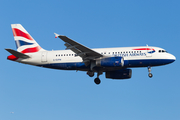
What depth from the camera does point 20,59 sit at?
4428 cm

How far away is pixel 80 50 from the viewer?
130ft

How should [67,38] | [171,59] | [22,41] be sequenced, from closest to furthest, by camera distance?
[67,38]
[171,59]
[22,41]

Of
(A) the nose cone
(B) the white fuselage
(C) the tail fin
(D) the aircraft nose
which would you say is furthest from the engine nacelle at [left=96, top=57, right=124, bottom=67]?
(C) the tail fin

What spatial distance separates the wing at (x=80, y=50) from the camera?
36781mm

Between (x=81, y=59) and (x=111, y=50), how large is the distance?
14.2 feet

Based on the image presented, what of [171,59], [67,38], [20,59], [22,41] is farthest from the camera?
[22,41]

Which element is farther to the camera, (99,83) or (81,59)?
(99,83)

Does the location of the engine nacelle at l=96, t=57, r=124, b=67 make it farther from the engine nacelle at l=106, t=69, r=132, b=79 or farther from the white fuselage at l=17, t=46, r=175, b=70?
the engine nacelle at l=106, t=69, r=132, b=79

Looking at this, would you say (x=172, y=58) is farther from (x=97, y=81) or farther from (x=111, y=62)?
(x=97, y=81)

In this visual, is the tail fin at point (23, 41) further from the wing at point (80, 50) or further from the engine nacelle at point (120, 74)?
the engine nacelle at point (120, 74)

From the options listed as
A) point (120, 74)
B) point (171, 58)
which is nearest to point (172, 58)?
point (171, 58)

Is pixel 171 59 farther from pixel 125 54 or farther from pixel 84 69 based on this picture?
pixel 84 69

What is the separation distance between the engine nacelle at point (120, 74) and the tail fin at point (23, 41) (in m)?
11.1

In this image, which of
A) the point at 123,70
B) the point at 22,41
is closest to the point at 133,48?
the point at 123,70
